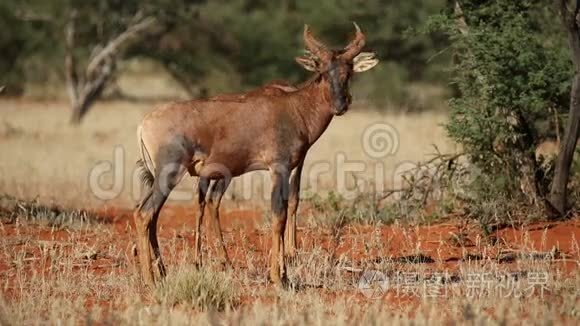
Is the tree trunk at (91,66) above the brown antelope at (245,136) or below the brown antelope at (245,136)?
above

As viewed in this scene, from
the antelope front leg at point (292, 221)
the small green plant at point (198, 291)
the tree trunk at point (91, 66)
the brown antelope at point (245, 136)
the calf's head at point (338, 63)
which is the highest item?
the tree trunk at point (91, 66)

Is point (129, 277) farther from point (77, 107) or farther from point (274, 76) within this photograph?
point (274, 76)

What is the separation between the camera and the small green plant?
8406 millimetres

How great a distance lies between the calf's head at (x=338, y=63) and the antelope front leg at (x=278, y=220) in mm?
885

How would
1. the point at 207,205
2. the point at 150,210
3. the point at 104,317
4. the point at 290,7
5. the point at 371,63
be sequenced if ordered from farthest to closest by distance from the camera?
the point at 290,7 → the point at 207,205 → the point at 371,63 → the point at 150,210 → the point at 104,317

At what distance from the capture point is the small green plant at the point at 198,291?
27.6 feet

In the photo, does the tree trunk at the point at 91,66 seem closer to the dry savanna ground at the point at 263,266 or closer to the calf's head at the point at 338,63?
the dry savanna ground at the point at 263,266

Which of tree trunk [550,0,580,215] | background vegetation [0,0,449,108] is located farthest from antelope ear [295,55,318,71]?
background vegetation [0,0,449,108]

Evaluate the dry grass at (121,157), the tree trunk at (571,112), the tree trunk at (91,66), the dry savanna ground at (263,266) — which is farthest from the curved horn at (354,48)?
the tree trunk at (91,66)

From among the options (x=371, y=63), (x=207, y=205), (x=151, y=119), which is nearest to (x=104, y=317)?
(x=151, y=119)

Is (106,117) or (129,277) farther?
(106,117)

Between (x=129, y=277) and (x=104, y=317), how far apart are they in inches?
62.6

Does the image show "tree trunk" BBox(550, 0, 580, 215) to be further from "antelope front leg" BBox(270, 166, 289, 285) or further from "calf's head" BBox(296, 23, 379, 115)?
"antelope front leg" BBox(270, 166, 289, 285)

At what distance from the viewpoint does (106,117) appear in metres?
31.2
